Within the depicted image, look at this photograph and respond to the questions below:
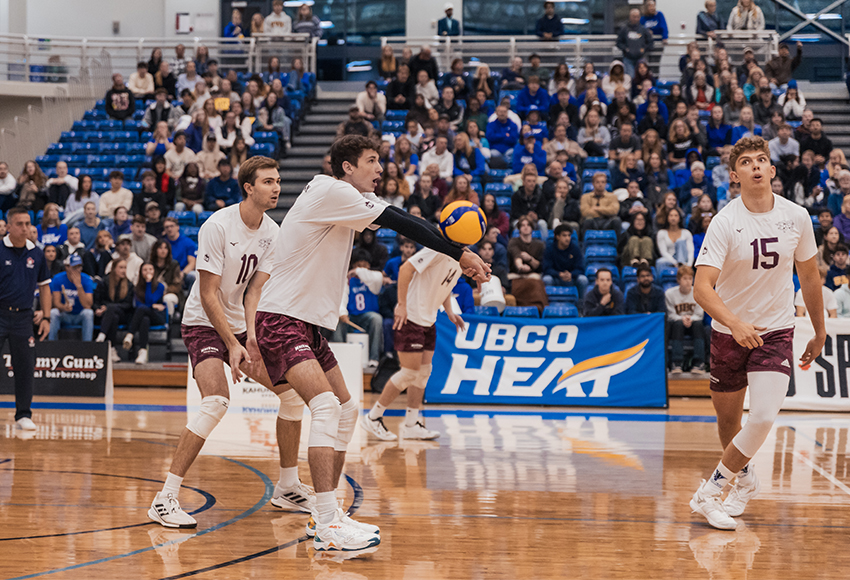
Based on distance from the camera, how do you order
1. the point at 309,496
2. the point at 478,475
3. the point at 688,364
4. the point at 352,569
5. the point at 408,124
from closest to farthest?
the point at 352,569 → the point at 309,496 → the point at 478,475 → the point at 688,364 → the point at 408,124

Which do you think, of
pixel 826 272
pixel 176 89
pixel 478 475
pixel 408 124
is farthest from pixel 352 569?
pixel 176 89

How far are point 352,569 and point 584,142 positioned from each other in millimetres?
12570

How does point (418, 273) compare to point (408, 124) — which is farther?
point (408, 124)

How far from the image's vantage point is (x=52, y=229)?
13531mm

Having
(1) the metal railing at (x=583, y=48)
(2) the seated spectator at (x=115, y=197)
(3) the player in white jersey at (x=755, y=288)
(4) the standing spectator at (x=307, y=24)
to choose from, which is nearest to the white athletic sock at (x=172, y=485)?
(3) the player in white jersey at (x=755, y=288)

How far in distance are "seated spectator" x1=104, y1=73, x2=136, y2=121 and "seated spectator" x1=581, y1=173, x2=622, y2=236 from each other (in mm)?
9918

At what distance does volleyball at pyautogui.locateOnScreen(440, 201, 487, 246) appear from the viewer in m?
4.71

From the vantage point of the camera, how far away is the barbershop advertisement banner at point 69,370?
10.8 meters

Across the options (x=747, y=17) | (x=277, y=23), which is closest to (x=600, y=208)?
(x=747, y=17)

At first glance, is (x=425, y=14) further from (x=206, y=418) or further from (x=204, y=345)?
(x=206, y=418)

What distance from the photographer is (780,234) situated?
4.95m

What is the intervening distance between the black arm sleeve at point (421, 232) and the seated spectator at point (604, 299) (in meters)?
7.44

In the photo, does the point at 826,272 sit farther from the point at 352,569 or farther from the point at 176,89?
the point at 176,89

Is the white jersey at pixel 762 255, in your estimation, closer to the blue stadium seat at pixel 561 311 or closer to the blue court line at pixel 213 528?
the blue court line at pixel 213 528
